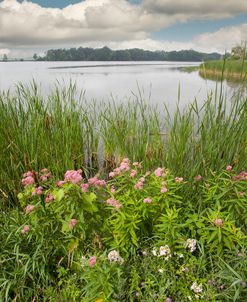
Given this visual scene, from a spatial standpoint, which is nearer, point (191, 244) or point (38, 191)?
point (191, 244)

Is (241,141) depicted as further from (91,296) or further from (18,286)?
(18,286)

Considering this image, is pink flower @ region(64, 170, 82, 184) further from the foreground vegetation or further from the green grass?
the green grass

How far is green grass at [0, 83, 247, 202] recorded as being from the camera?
115 inches

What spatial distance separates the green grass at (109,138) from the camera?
292 cm

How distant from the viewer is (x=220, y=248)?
191 cm

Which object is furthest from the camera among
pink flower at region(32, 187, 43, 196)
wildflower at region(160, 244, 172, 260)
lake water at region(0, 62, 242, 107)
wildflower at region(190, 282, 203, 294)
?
lake water at region(0, 62, 242, 107)

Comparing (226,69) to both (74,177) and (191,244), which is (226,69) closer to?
(191,244)

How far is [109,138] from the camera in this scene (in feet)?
15.4

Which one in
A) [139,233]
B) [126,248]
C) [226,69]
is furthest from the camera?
[226,69]

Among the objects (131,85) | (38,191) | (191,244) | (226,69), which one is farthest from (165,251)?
(131,85)

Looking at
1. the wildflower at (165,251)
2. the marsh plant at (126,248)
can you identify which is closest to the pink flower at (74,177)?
the marsh plant at (126,248)

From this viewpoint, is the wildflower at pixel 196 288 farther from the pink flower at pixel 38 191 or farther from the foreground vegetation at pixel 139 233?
the pink flower at pixel 38 191

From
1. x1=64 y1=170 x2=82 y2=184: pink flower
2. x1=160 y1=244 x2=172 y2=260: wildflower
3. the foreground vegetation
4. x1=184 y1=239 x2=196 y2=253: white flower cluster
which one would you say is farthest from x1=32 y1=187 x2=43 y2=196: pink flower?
x1=184 y1=239 x2=196 y2=253: white flower cluster

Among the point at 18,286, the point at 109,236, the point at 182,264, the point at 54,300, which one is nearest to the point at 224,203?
the point at 182,264
